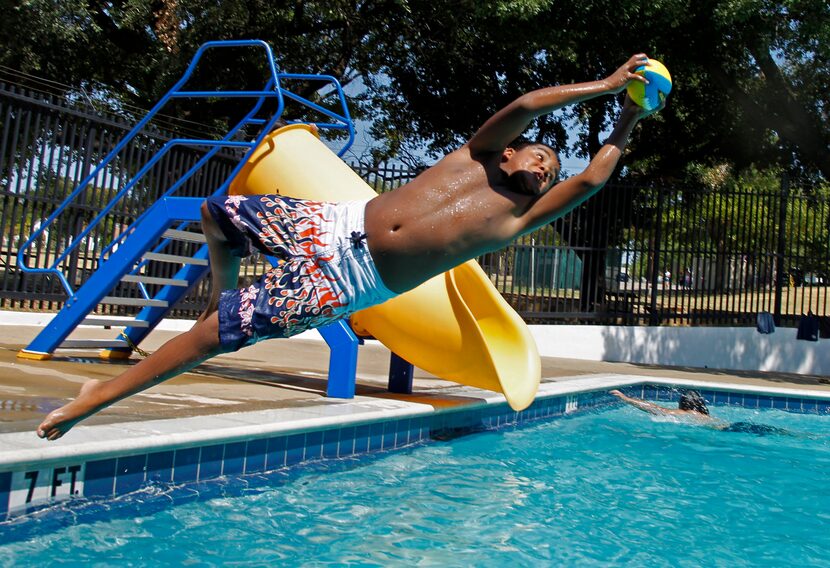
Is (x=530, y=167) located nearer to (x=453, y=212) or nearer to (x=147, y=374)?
(x=453, y=212)

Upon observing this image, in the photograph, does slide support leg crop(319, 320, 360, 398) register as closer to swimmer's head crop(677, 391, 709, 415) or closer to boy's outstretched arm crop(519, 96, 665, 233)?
boy's outstretched arm crop(519, 96, 665, 233)

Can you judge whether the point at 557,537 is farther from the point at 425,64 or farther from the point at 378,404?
the point at 425,64

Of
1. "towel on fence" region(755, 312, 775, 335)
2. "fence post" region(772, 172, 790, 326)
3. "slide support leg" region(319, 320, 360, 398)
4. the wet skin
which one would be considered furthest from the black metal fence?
the wet skin

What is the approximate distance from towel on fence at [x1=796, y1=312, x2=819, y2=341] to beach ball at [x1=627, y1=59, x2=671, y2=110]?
12298 millimetres

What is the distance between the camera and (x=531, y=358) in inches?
243

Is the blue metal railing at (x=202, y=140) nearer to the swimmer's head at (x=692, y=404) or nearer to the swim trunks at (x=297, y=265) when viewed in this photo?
the swim trunks at (x=297, y=265)

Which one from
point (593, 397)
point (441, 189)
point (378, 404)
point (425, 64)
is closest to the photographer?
point (441, 189)

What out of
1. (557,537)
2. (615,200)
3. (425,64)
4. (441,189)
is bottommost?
(557,537)

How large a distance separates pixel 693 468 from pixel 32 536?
458 centimetres

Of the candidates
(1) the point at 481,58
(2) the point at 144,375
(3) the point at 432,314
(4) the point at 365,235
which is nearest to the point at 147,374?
(2) the point at 144,375

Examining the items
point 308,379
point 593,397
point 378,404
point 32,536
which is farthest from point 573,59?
point 32,536

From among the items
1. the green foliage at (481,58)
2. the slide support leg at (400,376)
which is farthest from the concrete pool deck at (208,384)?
the green foliage at (481,58)

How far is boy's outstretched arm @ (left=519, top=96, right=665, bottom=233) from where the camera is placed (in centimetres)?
319

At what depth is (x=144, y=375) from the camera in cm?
300
